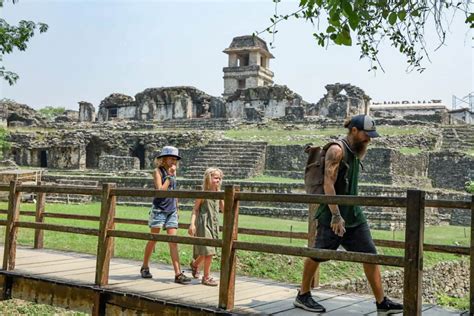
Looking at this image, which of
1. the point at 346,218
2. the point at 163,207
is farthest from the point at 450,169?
the point at 346,218

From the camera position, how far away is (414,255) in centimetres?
407

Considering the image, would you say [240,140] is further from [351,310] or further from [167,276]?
[351,310]

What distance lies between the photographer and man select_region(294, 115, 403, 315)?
4773 millimetres

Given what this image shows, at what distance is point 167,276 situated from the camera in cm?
669

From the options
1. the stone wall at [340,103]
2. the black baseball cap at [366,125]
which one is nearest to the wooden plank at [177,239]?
the black baseball cap at [366,125]

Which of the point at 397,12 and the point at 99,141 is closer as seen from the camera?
the point at 397,12

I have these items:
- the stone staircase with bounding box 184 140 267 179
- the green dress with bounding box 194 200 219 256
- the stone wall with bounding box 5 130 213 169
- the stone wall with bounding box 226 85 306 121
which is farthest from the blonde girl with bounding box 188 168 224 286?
the stone wall with bounding box 226 85 306 121

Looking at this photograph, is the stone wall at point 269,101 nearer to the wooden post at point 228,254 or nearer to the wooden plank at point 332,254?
the wooden post at point 228,254

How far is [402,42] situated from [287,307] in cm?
346

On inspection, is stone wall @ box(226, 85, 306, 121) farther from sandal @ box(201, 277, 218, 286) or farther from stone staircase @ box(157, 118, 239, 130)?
sandal @ box(201, 277, 218, 286)

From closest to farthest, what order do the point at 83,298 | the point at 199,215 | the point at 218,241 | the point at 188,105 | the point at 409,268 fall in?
the point at 409,268, the point at 218,241, the point at 83,298, the point at 199,215, the point at 188,105

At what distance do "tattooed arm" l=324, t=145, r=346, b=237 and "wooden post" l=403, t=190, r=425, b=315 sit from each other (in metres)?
0.74

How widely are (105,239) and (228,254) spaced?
160cm

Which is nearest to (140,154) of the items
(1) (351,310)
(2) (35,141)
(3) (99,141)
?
(3) (99,141)
